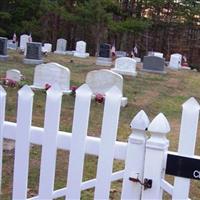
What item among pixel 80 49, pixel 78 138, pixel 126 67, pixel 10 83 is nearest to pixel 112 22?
pixel 80 49

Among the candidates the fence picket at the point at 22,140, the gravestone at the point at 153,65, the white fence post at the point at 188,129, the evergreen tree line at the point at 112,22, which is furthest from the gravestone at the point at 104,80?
the evergreen tree line at the point at 112,22

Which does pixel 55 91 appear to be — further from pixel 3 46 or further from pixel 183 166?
pixel 3 46

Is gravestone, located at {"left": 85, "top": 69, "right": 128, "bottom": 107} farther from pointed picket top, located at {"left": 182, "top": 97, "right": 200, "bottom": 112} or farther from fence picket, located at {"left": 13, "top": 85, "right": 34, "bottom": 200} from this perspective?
pointed picket top, located at {"left": 182, "top": 97, "right": 200, "bottom": 112}

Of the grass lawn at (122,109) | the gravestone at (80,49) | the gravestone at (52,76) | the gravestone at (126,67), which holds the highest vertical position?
the gravestone at (80,49)

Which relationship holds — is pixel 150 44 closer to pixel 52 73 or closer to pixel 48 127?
pixel 52 73

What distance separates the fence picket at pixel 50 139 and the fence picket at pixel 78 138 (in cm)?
13

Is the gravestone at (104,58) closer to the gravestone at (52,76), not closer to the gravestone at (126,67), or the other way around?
the gravestone at (126,67)

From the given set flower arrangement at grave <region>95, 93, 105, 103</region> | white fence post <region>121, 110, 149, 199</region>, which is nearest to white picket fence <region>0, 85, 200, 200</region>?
white fence post <region>121, 110, 149, 199</region>

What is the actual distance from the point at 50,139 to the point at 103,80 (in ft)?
21.4

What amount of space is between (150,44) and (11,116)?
25.8 metres

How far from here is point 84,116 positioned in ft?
9.78

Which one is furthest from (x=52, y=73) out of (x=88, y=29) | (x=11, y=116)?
(x=88, y=29)

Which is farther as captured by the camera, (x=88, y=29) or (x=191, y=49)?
(x=191, y=49)

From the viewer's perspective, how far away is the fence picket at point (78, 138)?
2.97 meters
